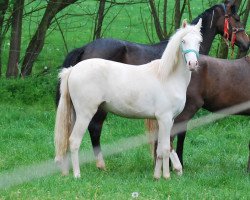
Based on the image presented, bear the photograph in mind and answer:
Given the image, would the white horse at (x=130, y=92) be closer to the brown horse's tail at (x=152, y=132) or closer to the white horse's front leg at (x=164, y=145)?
the white horse's front leg at (x=164, y=145)

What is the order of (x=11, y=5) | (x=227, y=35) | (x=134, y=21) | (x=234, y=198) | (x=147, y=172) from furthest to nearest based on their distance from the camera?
(x=134, y=21) → (x=11, y=5) → (x=227, y=35) → (x=147, y=172) → (x=234, y=198)

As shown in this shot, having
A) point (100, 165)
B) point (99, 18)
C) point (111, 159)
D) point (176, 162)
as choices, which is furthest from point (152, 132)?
point (99, 18)

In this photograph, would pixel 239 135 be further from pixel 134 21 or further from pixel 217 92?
pixel 134 21

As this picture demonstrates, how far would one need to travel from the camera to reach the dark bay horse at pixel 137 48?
9055mm

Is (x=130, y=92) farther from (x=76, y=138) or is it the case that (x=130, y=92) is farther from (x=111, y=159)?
(x=111, y=159)

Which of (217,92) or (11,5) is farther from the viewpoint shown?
(11,5)

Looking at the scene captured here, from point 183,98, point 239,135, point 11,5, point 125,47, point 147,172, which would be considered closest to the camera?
point 183,98

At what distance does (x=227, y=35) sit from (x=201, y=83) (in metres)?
1.62

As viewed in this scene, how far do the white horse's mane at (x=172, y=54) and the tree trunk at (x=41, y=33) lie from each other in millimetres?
7062

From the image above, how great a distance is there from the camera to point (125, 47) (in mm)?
9273

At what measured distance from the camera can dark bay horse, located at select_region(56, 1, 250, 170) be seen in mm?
9055

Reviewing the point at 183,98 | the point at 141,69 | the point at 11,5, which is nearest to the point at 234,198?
the point at 183,98

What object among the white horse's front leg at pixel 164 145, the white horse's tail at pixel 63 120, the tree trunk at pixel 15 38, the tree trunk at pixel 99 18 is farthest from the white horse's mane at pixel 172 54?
the tree trunk at pixel 99 18

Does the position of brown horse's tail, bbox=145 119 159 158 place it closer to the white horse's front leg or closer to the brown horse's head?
the white horse's front leg
